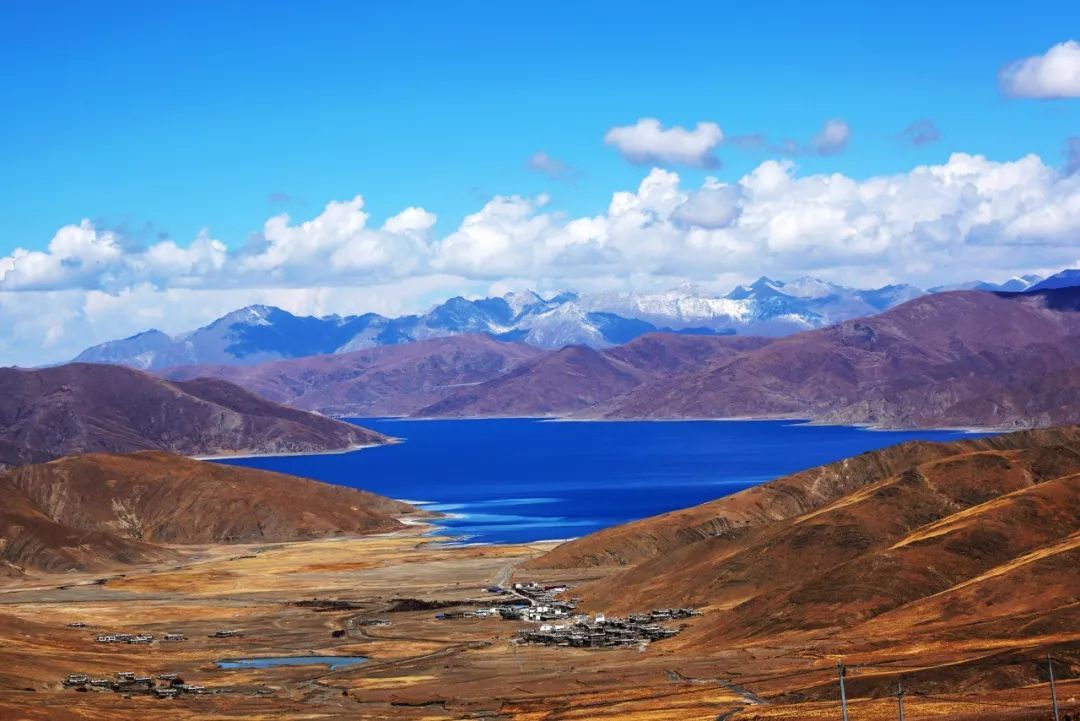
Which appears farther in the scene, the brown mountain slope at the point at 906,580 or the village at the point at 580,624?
the village at the point at 580,624

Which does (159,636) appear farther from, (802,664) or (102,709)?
(802,664)

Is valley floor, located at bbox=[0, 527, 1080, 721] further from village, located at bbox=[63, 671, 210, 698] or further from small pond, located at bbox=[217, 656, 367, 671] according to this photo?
small pond, located at bbox=[217, 656, 367, 671]

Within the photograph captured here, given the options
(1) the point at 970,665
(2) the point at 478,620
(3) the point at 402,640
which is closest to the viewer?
(1) the point at 970,665

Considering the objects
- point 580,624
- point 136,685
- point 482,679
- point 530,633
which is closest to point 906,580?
point 580,624

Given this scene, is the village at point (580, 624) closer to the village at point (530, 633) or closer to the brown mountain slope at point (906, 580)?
the village at point (530, 633)

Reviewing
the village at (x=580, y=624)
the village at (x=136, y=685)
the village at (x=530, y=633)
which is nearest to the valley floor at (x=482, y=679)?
the village at (x=136, y=685)

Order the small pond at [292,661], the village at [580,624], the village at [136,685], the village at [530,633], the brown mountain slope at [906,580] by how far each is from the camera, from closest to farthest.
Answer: the village at [136,685], the village at [530,633], the brown mountain slope at [906,580], the small pond at [292,661], the village at [580,624]

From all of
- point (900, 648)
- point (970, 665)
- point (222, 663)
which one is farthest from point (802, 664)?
point (222, 663)

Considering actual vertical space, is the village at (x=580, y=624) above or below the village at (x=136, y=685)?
below
